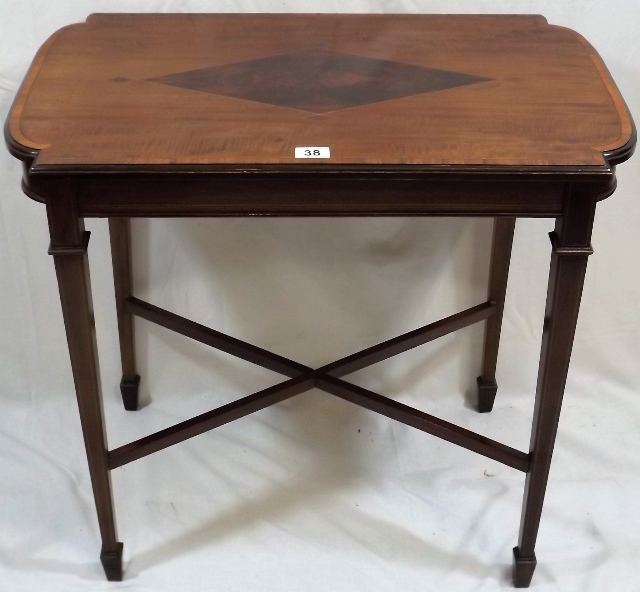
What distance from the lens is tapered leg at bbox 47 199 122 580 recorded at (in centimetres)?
98

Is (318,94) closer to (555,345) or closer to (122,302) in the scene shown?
(555,345)

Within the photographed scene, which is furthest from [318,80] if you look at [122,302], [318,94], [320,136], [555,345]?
[122,302]

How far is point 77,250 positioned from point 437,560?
686mm

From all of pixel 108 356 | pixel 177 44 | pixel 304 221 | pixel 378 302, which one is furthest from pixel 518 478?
pixel 177 44

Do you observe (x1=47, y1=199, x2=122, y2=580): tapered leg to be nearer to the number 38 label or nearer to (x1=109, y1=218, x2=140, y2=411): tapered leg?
the number 38 label

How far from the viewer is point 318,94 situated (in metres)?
1.07

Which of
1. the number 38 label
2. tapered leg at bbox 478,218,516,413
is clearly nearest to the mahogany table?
the number 38 label

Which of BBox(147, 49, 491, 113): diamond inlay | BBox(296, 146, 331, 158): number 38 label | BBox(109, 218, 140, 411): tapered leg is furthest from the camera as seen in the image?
BBox(109, 218, 140, 411): tapered leg

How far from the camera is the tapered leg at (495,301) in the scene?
1451mm

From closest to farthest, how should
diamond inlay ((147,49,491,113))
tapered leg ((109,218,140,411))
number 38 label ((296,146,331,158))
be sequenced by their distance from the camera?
number 38 label ((296,146,331,158))
diamond inlay ((147,49,491,113))
tapered leg ((109,218,140,411))

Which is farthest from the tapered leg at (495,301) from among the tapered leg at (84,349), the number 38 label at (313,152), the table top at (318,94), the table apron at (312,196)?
the tapered leg at (84,349)

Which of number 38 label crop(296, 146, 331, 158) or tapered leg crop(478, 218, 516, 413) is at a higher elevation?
number 38 label crop(296, 146, 331, 158)

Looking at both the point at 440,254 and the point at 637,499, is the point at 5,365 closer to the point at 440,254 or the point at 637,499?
the point at 440,254

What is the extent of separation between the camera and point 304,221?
1504 millimetres
